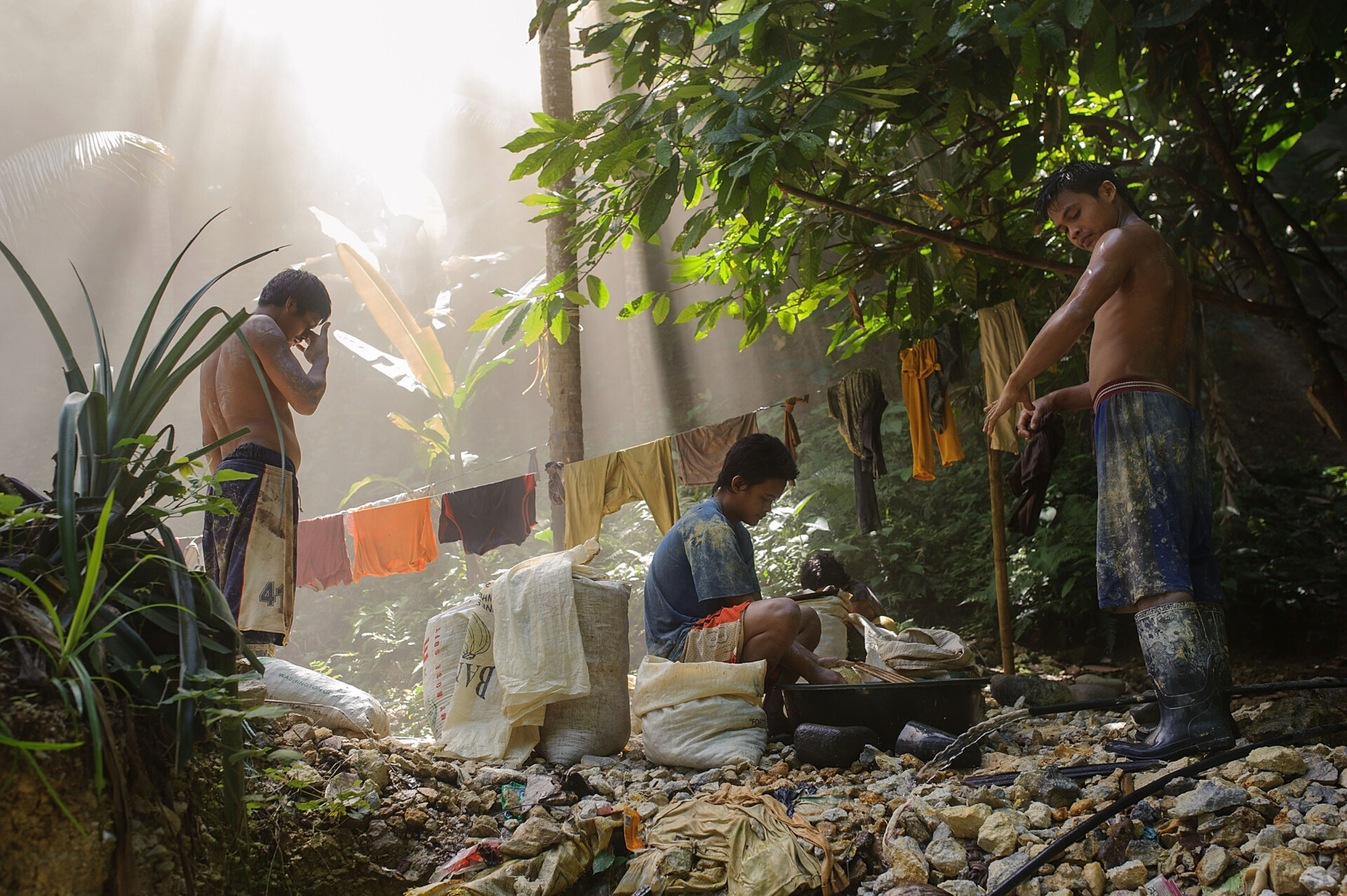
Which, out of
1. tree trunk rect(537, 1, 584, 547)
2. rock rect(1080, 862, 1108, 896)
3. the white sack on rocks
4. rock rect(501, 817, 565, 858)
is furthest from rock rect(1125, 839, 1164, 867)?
tree trunk rect(537, 1, 584, 547)

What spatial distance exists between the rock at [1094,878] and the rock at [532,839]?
134cm

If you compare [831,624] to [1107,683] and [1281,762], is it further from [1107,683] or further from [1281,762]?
[1281,762]

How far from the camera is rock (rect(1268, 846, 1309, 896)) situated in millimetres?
1688

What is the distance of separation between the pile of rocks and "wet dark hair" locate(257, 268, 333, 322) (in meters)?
1.75

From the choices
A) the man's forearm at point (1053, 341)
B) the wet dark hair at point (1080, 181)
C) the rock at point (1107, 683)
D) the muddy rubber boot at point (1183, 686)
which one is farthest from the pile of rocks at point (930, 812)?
the wet dark hair at point (1080, 181)

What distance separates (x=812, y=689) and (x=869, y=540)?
17.3ft

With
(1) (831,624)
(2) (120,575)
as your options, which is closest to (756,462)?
(1) (831,624)

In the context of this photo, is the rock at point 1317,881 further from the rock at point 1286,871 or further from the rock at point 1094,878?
the rock at point 1094,878

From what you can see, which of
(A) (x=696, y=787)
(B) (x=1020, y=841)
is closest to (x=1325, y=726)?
(B) (x=1020, y=841)

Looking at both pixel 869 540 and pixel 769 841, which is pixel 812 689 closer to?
pixel 769 841

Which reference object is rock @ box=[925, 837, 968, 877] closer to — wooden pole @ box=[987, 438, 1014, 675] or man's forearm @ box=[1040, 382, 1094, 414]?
man's forearm @ box=[1040, 382, 1094, 414]

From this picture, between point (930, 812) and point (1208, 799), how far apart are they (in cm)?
68

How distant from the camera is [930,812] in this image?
2.28 metres

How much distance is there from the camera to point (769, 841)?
2.24 meters
